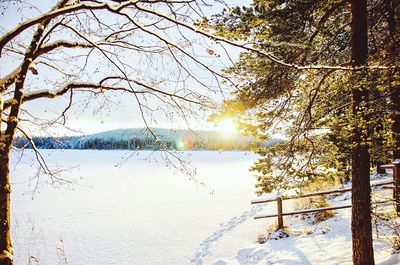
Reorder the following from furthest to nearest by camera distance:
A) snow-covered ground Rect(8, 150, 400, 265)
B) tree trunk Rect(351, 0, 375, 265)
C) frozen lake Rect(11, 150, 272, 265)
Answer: frozen lake Rect(11, 150, 272, 265)
snow-covered ground Rect(8, 150, 400, 265)
tree trunk Rect(351, 0, 375, 265)

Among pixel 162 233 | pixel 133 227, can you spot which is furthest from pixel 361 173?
pixel 133 227

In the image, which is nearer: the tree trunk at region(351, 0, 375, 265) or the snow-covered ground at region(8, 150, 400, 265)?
the tree trunk at region(351, 0, 375, 265)

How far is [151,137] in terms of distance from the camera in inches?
181

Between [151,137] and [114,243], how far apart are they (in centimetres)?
736

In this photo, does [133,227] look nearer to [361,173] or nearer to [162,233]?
[162,233]

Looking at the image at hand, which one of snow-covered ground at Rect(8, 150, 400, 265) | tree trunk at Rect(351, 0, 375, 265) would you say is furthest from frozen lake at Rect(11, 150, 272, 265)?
tree trunk at Rect(351, 0, 375, 265)

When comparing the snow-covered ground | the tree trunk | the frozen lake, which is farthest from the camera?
the frozen lake

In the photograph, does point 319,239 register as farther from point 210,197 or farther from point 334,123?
point 210,197

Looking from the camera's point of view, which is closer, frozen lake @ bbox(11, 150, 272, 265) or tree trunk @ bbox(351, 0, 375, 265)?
tree trunk @ bbox(351, 0, 375, 265)

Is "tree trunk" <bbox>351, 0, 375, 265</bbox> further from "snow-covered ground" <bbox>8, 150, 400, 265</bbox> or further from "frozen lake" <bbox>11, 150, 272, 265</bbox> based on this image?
"frozen lake" <bbox>11, 150, 272, 265</bbox>

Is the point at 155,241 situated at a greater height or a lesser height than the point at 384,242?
lesser

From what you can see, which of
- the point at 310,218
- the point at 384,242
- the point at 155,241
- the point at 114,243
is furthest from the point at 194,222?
the point at 384,242

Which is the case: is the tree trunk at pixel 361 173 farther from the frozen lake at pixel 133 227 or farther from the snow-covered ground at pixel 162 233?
the frozen lake at pixel 133 227

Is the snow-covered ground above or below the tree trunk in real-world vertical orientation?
below
